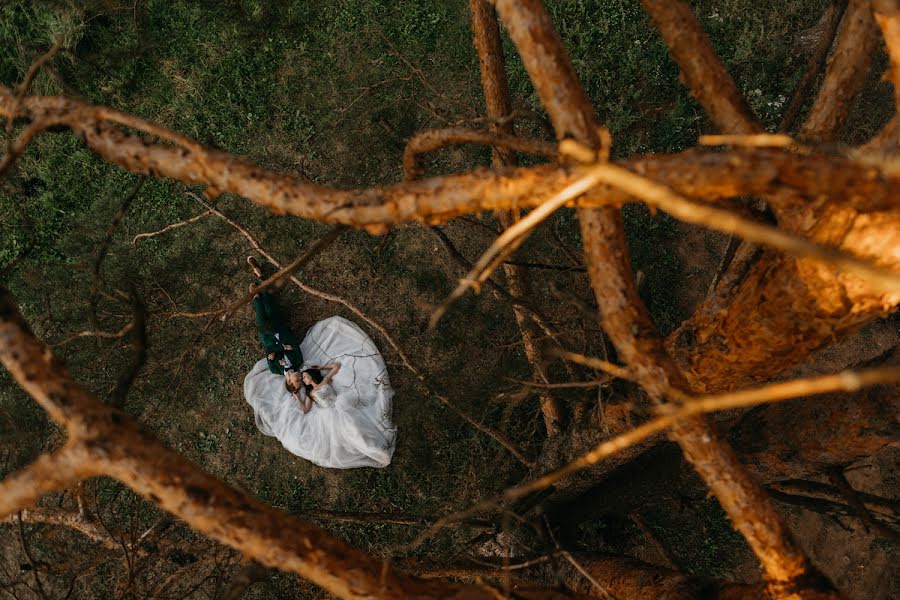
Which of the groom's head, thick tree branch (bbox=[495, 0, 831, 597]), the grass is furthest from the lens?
the groom's head

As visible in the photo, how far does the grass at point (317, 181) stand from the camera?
516cm

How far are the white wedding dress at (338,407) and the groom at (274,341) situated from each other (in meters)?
0.16

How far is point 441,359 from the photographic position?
17.5 ft

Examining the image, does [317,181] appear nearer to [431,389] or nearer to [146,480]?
[431,389]

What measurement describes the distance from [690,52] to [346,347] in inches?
165

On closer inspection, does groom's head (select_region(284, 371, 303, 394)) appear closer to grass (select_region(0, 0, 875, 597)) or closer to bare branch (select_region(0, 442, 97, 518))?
grass (select_region(0, 0, 875, 597))

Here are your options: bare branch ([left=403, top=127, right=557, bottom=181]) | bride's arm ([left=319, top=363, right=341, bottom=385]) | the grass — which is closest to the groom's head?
bride's arm ([left=319, top=363, right=341, bottom=385])

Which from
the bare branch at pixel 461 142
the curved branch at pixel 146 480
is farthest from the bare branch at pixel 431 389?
the curved branch at pixel 146 480

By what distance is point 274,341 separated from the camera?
5461 millimetres

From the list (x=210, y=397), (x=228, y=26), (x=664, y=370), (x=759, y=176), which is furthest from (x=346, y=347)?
(x=759, y=176)

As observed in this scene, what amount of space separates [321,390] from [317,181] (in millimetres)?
2055

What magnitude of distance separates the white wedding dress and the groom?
6.4 inches

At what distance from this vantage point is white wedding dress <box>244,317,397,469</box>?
17.2ft

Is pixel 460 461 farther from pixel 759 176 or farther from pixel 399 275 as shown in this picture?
pixel 759 176
